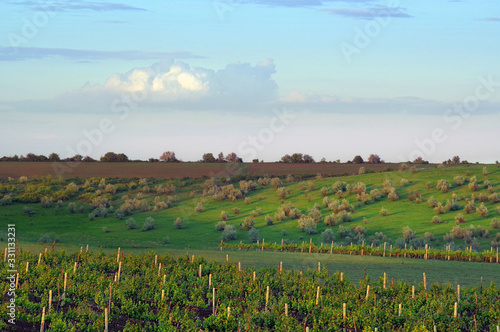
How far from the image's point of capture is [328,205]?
7456 cm

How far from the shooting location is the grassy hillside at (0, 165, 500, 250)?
2450 inches

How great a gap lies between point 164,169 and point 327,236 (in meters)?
62.4

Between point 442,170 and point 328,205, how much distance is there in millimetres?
23988

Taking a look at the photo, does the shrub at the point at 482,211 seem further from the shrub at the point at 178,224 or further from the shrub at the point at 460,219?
the shrub at the point at 178,224

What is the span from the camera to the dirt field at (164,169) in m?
112

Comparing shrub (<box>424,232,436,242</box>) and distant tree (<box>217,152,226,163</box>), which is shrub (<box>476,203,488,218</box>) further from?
distant tree (<box>217,152,226,163</box>)

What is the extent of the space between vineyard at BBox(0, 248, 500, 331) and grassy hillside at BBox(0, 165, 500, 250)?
1017 inches

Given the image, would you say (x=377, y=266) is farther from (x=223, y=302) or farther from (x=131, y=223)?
(x=131, y=223)

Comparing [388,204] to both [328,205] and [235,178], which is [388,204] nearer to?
[328,205]

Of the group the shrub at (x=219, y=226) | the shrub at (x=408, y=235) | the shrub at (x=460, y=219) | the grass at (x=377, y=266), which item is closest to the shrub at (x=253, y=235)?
the shrub at (x=219, y=226)

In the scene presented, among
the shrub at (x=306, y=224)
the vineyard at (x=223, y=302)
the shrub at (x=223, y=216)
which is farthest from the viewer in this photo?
the shrub at (x=223, y=216)

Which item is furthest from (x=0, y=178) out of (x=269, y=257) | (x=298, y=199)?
(x=269, y=257)

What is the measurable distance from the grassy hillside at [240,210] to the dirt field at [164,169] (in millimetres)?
9683

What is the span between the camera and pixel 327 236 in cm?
6088
